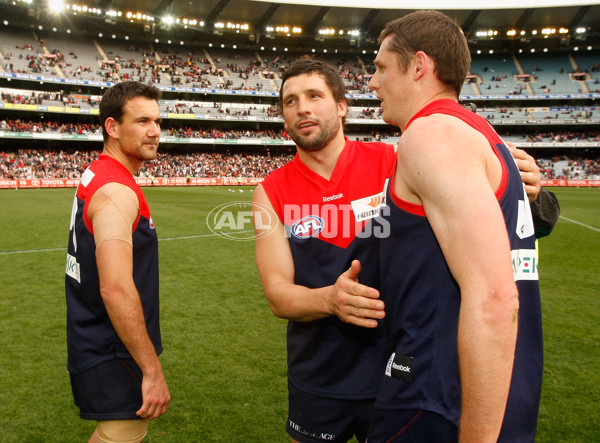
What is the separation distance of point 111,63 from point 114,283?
56832 mm

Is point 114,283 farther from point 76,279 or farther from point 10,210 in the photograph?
point 10,210

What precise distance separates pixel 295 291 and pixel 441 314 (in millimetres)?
843

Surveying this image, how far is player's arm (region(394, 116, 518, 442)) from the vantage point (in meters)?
1.26

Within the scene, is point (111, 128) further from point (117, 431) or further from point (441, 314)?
point (441, 314)

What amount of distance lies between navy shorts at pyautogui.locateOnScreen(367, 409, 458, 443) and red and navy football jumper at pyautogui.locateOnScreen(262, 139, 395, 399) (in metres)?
0.71

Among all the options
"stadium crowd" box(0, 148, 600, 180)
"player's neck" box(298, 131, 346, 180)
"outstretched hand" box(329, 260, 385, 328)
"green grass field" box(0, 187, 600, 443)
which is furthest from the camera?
"stadium crowd" box(0, 148, 600, 180)

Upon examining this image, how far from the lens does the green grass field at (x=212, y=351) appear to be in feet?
12.4

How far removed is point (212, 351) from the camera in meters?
5.34

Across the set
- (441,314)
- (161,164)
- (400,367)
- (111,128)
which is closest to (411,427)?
(400,367)

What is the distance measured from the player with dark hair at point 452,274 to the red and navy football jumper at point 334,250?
0.65m

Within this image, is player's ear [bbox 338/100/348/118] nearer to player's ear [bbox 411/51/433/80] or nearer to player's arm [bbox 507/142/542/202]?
player's ear [bbox 411/51/433/80]

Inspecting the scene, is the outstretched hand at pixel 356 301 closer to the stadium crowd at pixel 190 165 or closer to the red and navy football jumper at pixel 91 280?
the red and navy football jumper at pixel 91 280

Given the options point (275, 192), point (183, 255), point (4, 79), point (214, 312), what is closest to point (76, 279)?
point (275, 192)

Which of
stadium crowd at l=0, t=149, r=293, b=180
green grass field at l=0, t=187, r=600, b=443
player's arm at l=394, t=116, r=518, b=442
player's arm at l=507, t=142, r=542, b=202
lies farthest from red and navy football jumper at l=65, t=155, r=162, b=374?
stadium crowd at l=0, t=149, r=293, b=180
